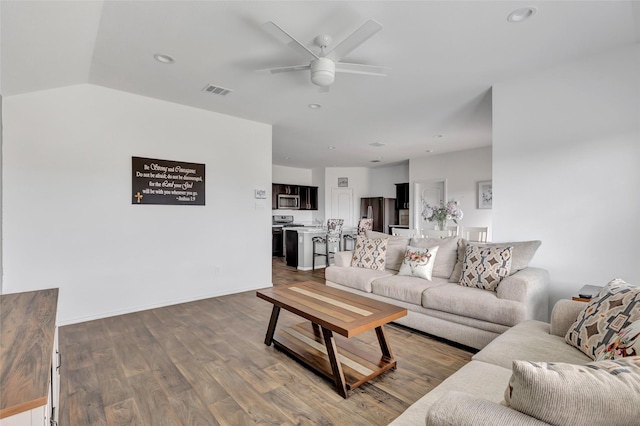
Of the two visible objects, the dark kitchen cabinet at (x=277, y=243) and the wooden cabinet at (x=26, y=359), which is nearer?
the wooden cabinet at (x=26, y=359)

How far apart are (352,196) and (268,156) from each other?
503 centimetres

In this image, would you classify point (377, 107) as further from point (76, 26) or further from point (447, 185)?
point (447, 185)

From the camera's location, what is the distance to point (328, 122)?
4.76 m

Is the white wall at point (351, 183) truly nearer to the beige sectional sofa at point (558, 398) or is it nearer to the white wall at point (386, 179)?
the white wall at point (386, 179)

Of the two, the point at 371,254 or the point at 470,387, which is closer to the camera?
the point at 470,387

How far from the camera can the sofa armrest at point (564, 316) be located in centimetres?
187

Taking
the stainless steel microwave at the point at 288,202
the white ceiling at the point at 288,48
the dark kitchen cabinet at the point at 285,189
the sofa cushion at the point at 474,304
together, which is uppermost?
the white ceiling at the point at 288,48

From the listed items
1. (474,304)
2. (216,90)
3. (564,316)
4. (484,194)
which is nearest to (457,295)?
(474,304)

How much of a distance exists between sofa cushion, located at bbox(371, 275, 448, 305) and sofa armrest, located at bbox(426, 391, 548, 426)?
2.21m

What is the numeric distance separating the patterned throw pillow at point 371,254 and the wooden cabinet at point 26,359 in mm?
3122

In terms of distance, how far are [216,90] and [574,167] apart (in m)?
3.88

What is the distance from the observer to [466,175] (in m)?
6.86

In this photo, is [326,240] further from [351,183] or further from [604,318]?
[604,318]

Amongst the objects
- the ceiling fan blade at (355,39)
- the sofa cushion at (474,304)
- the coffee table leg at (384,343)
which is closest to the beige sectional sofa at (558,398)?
the coffee table leg at (384,343)
